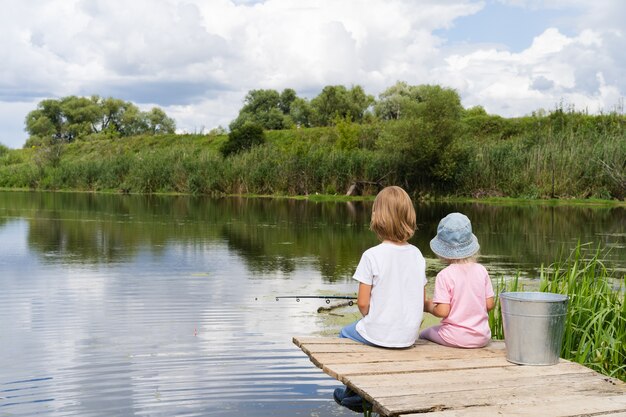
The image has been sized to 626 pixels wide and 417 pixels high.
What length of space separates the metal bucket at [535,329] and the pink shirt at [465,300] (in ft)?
1.04

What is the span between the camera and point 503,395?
3584mm

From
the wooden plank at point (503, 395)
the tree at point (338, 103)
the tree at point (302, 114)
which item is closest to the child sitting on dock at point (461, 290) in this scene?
the wooden plank at point (503, 395)

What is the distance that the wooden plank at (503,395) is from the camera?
3.37m

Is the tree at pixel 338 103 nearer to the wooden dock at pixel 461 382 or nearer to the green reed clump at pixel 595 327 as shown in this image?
the green reed clump at pixel 595 327

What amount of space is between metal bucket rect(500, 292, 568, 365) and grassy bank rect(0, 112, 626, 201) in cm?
2598

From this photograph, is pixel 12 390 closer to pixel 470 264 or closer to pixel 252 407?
pixel 252 407

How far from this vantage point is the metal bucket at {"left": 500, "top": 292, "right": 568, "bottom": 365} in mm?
4094

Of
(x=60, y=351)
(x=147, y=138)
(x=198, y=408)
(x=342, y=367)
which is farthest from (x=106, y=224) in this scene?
(x=147, y=138)

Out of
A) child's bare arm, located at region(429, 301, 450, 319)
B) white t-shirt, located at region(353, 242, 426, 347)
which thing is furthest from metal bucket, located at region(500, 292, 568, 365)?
white t-shirt, located at region(353, 242, 426, 347)

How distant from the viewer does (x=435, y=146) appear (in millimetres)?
32000

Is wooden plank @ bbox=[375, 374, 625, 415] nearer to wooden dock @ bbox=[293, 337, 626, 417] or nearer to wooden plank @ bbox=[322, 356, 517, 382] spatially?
wooden dock @ bbox=[293, 337, 626, 417]

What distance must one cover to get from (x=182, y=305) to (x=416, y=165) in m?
25.5

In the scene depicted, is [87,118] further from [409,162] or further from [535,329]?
[535,329]

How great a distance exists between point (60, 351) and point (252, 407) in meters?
2.20
